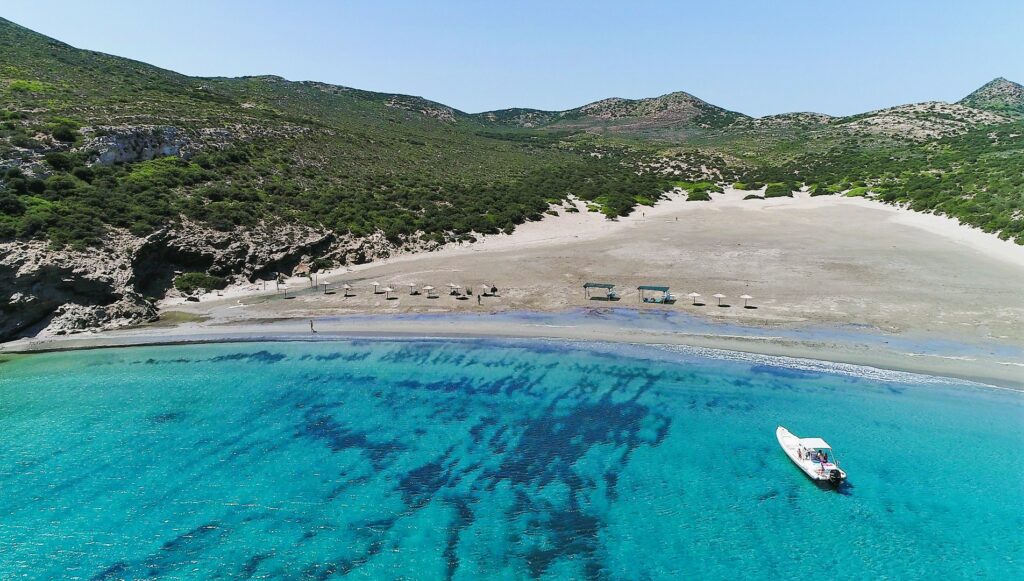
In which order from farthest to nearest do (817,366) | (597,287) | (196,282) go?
(196,282), (597,287), (817,366)

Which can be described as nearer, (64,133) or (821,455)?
(821,455)

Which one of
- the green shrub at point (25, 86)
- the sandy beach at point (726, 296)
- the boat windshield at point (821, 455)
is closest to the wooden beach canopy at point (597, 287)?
the sandy beach at point (726, 296)

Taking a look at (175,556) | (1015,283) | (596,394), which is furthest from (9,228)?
(1015,283)

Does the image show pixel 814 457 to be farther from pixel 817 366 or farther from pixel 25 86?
pixel 25 86

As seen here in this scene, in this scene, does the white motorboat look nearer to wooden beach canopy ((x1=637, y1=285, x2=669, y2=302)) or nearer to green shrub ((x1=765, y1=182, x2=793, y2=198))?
wooden beach canopy ((x1=637, y1=285, x2=669, y2=302))

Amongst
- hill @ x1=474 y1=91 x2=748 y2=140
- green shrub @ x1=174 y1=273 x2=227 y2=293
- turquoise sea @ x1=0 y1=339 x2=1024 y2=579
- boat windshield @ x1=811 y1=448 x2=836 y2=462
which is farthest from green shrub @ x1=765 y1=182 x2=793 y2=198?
green shrub @ x1=174 y1=273 x2=227 y2=293

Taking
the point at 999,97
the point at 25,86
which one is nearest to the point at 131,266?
the point at 25,86

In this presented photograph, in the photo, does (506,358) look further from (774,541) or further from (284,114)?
(284,114)
